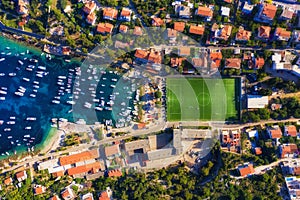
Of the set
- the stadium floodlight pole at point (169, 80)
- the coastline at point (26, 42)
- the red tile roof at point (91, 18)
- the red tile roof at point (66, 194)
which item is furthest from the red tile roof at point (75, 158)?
the red tile roof at point (91, 18)

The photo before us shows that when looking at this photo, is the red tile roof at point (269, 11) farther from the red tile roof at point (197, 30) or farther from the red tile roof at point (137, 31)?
the red tile roof at point (137, 31)

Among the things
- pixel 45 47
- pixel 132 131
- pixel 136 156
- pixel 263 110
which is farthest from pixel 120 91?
pixel 263 110

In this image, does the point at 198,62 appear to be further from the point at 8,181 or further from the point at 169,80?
the point at 8,181

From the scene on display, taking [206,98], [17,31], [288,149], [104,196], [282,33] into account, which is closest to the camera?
[288,149]

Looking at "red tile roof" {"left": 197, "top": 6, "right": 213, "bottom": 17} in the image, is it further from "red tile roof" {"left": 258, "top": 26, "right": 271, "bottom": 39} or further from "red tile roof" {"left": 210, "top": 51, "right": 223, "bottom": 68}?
"red tile roof" {"left": 258, "top": 26, "right": 271, "bottom": 39}

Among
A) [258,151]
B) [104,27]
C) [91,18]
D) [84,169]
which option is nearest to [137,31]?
[104,27]

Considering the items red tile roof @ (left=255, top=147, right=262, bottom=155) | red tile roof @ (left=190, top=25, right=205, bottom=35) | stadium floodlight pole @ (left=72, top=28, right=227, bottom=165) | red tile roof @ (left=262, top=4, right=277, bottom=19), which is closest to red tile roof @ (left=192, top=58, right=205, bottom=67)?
stadium floodlight pole @ (left=72, top=28, right=227, bottom=165)

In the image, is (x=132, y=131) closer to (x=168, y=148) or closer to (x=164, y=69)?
(x=168, y=148)
